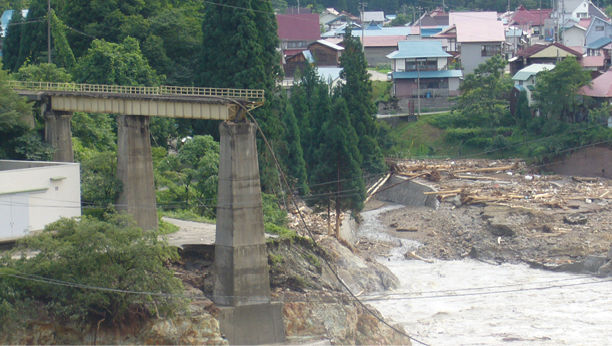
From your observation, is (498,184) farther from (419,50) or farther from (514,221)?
(419,50)

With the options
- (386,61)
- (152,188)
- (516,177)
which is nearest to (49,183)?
(152,188)

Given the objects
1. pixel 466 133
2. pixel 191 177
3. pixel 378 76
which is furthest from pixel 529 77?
pixel 191 177

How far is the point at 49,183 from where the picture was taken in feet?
96.0

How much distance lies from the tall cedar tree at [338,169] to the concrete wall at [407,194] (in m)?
11.5

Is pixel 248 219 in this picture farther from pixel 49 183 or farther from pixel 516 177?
pixel 516 177

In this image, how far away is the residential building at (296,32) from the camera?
96.1 m

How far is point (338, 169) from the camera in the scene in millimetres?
45562

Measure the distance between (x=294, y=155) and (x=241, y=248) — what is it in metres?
19.7

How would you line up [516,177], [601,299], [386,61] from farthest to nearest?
[386,61], [516,177], [601,299]

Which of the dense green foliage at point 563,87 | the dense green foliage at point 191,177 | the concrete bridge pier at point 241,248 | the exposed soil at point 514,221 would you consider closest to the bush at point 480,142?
the dense green foliage at point 563,87

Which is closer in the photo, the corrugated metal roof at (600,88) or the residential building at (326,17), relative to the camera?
the corrugated metal roof at (600,88)

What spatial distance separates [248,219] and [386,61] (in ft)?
254

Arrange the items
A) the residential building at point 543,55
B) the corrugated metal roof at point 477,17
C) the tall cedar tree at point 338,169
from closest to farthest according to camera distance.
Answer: the tall cedar tree at point 338,169, the residential building at point 543,55, the corrugated metal roof at point 477,17

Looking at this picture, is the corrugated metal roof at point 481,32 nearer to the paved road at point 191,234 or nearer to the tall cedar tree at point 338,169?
the tall cedar tree at point 338,169
